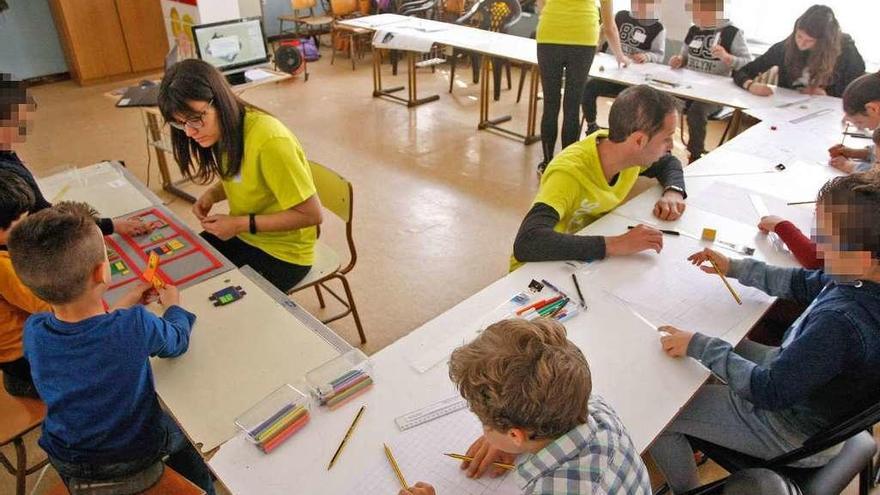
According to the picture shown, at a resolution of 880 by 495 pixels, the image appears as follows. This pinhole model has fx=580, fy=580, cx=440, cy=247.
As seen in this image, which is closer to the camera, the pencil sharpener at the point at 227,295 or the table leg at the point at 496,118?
the pencil sharpener at the point at 227,295

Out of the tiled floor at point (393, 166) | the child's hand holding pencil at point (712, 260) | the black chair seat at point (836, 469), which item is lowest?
the tiled floor at point (393, 166)

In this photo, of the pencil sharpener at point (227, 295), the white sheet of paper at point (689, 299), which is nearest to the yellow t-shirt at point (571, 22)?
the white sheet of paper at point (689, 299)

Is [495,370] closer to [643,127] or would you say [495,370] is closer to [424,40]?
[643,127]

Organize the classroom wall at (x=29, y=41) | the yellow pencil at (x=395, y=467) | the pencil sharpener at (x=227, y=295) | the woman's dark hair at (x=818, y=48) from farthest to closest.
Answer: the classroom wall at (x=29, y=41)
the woman's dark hair at (x=818, y=48)
the pencil sharpener at (x=227, y=295)
the yellow pencil at (x=395, y=467)

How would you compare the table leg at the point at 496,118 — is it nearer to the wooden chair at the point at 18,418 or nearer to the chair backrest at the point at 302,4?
the chair backrest at the point at 302,4

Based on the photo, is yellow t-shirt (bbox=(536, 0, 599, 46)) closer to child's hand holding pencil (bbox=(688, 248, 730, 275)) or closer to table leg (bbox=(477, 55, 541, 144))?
table leg (bbox=(477, 55, 541, 144))

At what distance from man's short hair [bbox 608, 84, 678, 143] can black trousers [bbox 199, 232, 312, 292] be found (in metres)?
1.25

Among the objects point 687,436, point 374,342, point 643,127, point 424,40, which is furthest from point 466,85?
point 687,436

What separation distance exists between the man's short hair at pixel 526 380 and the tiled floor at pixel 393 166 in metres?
1.71

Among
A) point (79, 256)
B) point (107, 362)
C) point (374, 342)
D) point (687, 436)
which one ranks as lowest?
point (374, 342)

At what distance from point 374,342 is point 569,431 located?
5.83ft

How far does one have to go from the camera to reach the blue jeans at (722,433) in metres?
1.38

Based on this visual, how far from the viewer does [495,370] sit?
0.91 m

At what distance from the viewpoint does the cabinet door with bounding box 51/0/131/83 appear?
18.6 feet
